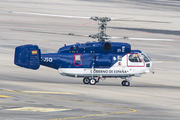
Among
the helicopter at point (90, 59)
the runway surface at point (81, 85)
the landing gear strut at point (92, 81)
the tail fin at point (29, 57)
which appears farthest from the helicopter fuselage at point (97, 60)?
the runway surface at point (81, 85)

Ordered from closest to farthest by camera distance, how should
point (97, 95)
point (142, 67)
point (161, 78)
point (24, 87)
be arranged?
point (97, 95) < point (24, 87) < point (142, 67) < point (161, 78)

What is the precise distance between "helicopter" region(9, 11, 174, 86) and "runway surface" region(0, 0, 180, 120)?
1.26 metres

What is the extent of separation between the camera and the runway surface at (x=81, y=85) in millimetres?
24641

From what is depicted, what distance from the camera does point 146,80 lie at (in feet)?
129

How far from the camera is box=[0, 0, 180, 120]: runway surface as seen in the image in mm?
24641

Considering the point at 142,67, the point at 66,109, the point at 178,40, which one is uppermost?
the point at 178,40

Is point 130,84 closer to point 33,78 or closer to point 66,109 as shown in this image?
point 33,78

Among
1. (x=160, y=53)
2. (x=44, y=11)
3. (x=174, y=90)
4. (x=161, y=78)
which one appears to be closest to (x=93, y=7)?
(x=44, y=11)

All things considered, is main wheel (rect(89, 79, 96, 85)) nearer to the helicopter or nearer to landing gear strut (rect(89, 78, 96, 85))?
landing gear strut (rect(89, 78, 96, 85))

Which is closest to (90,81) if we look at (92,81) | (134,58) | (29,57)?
(92,81)

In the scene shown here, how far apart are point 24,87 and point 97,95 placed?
5786mm

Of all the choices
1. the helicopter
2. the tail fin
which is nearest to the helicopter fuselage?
the helicopter

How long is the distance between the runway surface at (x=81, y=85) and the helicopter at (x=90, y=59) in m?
1.26

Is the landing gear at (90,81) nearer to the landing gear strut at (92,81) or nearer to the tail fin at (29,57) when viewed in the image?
the landing gear strut at (92,81)
